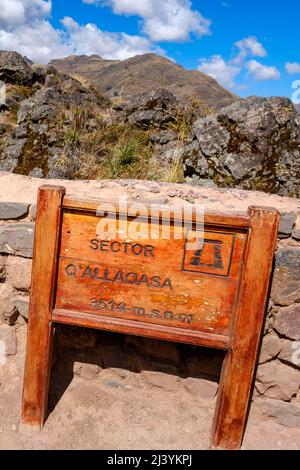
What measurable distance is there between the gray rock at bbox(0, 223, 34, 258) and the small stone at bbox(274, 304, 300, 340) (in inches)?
63.9

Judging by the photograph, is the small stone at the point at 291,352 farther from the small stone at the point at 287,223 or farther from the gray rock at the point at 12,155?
the gray rock at the point at 12,155

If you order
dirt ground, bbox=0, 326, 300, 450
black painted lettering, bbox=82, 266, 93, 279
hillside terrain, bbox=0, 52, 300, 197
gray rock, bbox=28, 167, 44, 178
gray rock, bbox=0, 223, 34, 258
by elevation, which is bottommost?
dirt ground, bbox=0, 326, 300, 450

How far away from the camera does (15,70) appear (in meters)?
9.78

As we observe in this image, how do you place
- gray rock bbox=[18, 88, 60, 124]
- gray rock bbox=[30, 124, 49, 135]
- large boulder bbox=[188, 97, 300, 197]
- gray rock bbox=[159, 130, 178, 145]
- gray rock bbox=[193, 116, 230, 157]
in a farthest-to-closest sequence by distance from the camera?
A: gray rock bbox=[18, 88, 60, 124]
gray rock bbox=[30, 124, 49, 135]
gray rock bbox=[159, 130, 178, 145]
gray rock bbox=[193, 116, 230, 157]
large boulder bbox=[188, 97, 300, 197]

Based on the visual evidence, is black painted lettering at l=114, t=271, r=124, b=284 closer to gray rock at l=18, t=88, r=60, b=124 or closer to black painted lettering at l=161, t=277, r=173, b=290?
black painted lettering at l=161, t=277, r=173, b=290

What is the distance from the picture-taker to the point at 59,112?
6.88 metres

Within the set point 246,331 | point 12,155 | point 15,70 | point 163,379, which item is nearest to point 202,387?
point 163,379

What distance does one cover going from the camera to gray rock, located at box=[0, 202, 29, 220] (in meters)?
2.58

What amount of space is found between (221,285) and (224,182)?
2417 millimetres

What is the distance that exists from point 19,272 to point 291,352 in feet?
5.97

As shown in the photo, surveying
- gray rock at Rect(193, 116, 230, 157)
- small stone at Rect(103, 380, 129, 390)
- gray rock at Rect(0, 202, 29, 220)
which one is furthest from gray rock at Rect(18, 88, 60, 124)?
small stone at Rect(103, 380, 129, 390)

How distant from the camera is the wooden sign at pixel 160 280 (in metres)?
2.14
